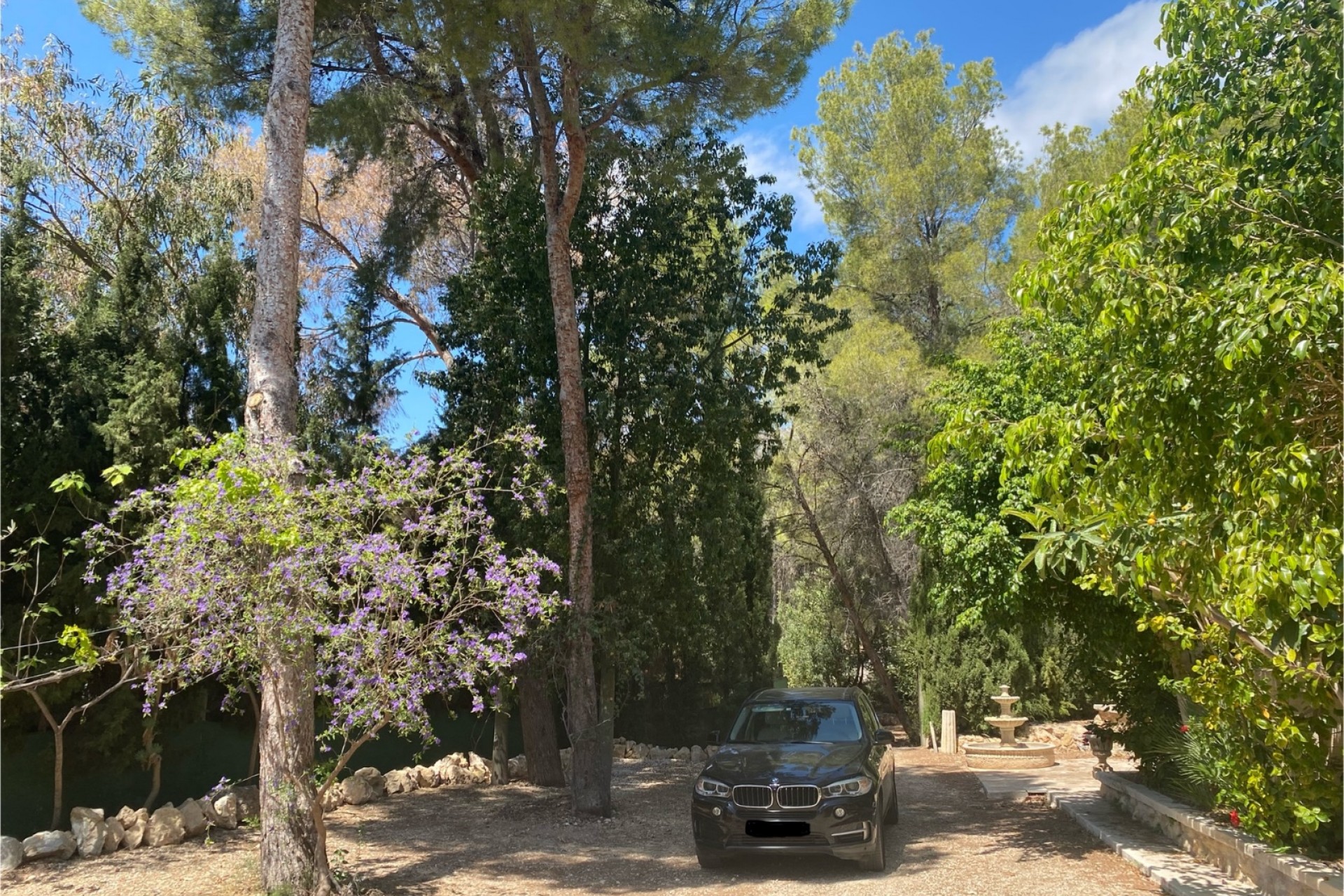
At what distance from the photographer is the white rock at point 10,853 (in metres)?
7.75

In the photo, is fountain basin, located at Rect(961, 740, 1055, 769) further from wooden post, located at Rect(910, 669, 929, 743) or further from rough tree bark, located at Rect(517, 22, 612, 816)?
rough tree bark, located at Rect(517, 22, 612, 816)

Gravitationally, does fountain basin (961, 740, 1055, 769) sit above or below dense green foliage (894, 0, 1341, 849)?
below

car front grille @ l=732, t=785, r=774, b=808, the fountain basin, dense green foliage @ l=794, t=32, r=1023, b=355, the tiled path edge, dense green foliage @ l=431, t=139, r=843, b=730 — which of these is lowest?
the fountain basin

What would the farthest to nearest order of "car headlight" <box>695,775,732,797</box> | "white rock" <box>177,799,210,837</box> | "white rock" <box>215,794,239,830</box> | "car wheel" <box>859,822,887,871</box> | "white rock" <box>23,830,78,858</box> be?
"white rock" <box>215,794,239,830</box>, "white rock" <box>177,799,210,837</box>, "white rock" <box>23,830,78,858</box>, "car headlight" <box>695,775,732,797</box>, "car wheel" <box>859,822,887,871</box>

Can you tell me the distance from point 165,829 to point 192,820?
1.08 ft

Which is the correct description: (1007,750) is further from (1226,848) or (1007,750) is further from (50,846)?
(50,846)

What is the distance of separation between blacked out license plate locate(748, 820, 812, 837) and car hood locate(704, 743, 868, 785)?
31cm

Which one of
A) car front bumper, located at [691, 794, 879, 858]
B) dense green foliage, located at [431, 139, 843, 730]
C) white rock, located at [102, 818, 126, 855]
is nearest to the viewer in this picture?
car front bumper, located at [691, 794, 879, 858]

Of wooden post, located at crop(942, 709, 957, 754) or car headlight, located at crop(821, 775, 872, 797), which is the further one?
wooden post, located at crop(942, 709, 957, 754)

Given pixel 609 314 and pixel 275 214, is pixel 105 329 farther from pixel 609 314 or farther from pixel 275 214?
pixel 609 314

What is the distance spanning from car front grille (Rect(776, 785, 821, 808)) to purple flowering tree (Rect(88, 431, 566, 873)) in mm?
2440

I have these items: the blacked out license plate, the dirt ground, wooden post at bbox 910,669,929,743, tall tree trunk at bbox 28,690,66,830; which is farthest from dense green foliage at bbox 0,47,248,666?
wooden post at bbox 910,669,929,743

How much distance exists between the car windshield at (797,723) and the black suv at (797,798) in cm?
2

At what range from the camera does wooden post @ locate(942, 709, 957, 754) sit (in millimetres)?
16906
